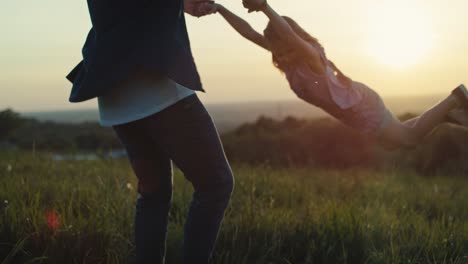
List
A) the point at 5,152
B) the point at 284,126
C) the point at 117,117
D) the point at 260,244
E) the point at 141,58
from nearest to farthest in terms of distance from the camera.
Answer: the point at 141,58
the point at 117,117
the point at 260,244
the point at 5,152
the point at 284,126

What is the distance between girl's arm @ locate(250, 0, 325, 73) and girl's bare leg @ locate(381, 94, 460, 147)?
2.01 feet

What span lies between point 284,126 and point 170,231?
12.4 meters

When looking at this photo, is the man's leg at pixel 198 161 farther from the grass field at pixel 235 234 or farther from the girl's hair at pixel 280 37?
the girl's hair at pixel 280 37

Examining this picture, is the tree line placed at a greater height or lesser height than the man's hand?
lesser

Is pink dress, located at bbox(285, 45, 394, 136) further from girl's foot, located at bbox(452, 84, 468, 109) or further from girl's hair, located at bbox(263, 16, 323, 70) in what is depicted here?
girl's foot, located at bbox(452, 84, 468, 109)

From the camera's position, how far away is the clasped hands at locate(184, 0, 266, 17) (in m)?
2.62

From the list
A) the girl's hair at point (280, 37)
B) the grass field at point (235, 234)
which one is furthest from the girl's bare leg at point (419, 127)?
the girl's hair at point (280, 37)

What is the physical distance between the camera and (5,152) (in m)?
7.09

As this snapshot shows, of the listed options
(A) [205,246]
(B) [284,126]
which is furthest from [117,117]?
(B) [284,126]

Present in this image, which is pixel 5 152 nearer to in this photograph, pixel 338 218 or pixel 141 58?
pixel 338 218

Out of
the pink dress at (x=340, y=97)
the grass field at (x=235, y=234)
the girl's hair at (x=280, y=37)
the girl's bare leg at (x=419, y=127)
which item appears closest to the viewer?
the grass field at (x=235, y=234)

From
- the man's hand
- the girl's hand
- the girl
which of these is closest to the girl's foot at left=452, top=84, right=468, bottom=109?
the girl

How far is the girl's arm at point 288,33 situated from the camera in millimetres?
2965

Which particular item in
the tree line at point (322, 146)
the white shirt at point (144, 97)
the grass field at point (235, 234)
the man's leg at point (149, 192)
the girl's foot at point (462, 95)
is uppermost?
the white shirt at point (144, 97)
